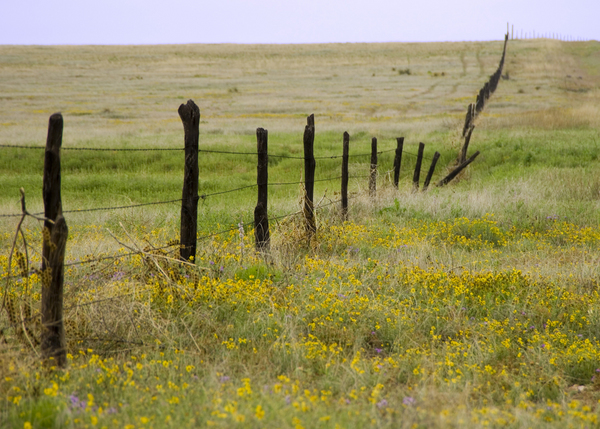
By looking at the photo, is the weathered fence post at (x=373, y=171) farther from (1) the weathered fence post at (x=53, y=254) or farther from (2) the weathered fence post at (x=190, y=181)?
(1) the weathered fence post at (x=53, y=254)

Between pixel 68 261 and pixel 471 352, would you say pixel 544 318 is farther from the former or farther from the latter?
pixel 68 261

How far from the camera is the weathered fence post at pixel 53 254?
12.1ft

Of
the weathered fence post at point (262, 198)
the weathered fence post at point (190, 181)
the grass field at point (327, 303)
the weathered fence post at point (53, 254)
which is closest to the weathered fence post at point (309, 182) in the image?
the grass field at point (327, 303)

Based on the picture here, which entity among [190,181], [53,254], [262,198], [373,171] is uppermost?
[190,181]

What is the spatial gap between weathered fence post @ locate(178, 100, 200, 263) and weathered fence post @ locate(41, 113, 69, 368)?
63.9 inches

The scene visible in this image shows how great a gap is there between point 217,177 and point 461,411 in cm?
1304

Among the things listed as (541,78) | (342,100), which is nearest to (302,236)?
(342,100)

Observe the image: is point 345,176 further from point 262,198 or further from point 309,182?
point 262,198

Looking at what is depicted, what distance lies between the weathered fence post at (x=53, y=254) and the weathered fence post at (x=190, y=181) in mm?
1623

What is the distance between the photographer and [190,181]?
5352 mm

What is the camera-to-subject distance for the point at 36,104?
3491 cm

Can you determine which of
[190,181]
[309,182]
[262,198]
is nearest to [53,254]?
[190,181]

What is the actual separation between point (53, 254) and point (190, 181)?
6.12ft

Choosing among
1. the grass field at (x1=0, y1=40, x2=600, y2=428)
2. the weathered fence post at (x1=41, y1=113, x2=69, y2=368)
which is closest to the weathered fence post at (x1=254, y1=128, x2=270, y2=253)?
the grass field at (x1=0, y1=40, x2=600, y2=428)
